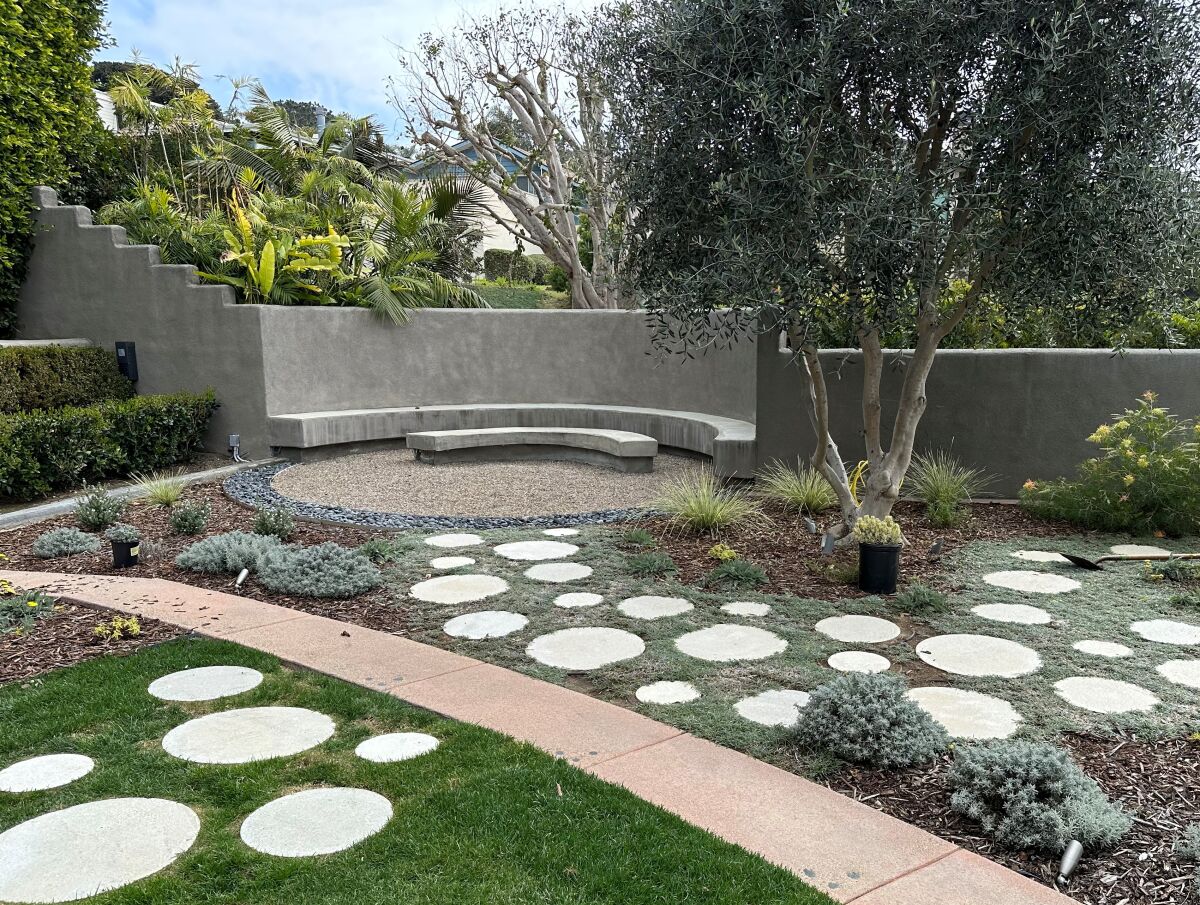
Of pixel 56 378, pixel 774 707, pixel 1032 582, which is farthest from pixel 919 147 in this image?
pixel 56 378

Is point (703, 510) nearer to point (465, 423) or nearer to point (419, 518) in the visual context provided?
point (419, 518)

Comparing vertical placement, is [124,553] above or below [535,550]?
above

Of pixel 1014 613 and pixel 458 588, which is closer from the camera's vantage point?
pixel 1014 613

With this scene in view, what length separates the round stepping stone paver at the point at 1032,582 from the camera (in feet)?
15.9

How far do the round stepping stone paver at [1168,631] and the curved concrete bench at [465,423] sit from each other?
4301 millimetres

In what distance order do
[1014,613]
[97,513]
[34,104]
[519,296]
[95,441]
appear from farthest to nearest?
[519,296], [34,104], [95,441], [97,513], [1014,613]

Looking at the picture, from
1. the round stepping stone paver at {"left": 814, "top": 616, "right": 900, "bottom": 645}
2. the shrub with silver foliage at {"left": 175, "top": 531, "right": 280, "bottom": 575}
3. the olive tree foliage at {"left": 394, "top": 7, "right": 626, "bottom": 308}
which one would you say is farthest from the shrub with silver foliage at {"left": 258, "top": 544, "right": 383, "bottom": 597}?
the olive tree foliage at {"left": 394, "top": 7, "right": 626, "bottom": 308}

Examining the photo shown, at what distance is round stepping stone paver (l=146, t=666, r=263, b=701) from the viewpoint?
11.3ft

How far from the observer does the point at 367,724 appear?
3201 mm

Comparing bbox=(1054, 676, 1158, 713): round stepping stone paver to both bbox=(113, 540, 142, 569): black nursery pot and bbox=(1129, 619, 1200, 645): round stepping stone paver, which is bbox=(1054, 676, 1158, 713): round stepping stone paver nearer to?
bbox=(1129, 619, 1200, 645): round stepping stone paver

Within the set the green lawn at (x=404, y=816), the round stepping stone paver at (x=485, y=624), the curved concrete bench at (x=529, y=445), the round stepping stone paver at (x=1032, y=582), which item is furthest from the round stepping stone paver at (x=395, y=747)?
the curved concrete bench at (x=529, y=445)

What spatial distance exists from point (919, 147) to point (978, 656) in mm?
2846

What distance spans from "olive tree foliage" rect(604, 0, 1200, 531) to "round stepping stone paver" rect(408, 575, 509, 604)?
6.36 ft

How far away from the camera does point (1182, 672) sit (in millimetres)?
3658
